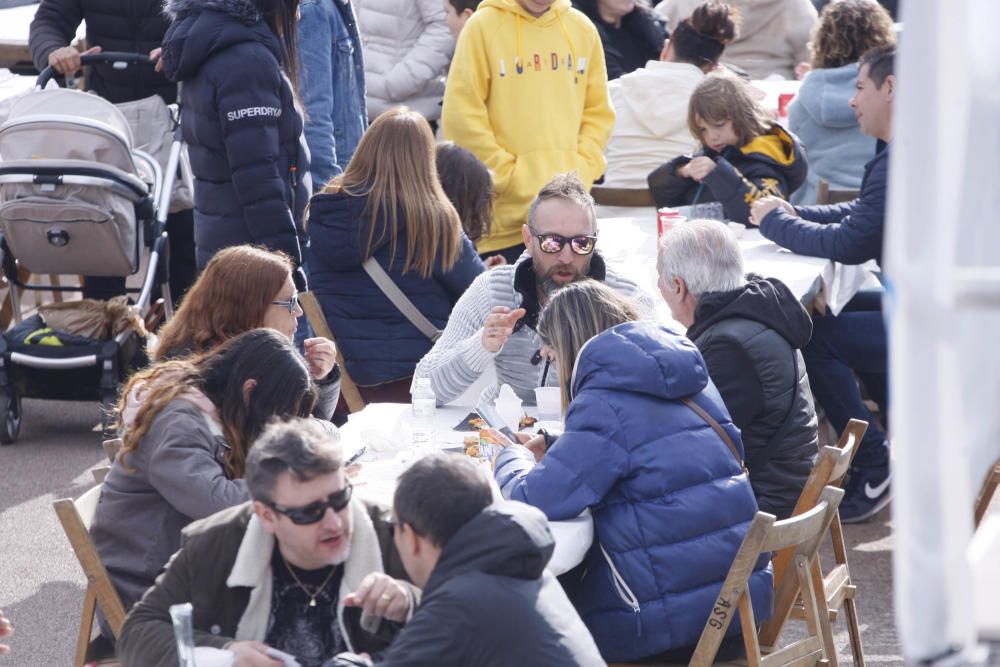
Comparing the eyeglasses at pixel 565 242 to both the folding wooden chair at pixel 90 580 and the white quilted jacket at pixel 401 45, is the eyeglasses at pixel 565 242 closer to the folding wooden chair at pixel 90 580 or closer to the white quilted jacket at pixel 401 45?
the folding wooden chair at pixel 90 580

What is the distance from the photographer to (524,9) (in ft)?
21.1

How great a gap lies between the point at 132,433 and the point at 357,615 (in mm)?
859

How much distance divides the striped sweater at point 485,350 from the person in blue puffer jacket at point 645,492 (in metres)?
1.09

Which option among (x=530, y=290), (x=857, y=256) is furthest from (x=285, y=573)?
(x=857, y=256)

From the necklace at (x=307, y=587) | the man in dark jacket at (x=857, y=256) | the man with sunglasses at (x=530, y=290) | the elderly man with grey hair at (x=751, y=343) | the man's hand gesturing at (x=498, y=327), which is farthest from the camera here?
the man in dark jacket at (x=857, y=256)

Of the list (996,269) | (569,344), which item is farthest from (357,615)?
(996,269)

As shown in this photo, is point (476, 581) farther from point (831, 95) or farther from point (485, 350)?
point (831, 95)

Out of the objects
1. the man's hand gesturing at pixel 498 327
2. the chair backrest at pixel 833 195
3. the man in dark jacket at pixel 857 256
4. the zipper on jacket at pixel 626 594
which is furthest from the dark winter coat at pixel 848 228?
the zipper on jacket at pixel 626 594

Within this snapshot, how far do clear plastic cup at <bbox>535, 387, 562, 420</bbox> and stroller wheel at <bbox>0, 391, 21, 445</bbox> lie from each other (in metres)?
3.05

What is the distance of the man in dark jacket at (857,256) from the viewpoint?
5613mm

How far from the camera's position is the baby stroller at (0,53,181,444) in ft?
20.9

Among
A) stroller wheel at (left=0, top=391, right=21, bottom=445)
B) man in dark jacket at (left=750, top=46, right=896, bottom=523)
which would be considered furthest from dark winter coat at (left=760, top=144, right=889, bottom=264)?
stroller wheel at (left=0, top=391, right=21, bottom=445)

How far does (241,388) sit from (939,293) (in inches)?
98.4

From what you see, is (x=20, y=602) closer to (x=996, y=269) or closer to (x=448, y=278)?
(x=448, y=278)
